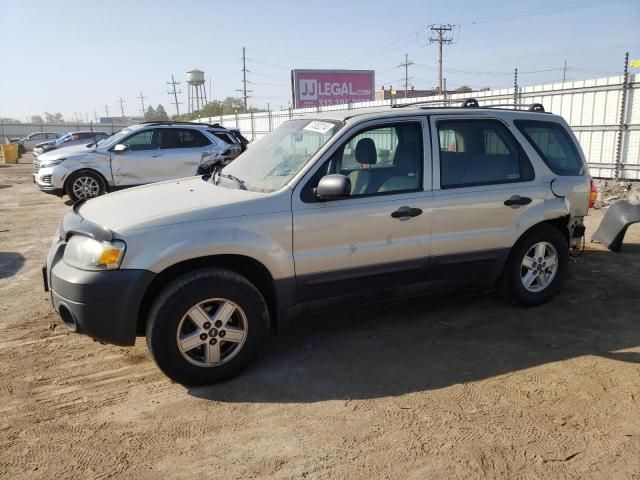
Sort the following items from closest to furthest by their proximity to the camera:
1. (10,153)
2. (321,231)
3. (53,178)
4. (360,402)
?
(360,402)
(321,231)
(53,178)
(10,153)

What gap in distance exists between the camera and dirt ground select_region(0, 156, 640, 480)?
283 cm

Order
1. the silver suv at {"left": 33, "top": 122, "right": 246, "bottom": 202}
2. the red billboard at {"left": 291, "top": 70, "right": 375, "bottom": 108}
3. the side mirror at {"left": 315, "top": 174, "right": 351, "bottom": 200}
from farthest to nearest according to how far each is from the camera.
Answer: the red billboard at {"left": 291, "top": 70, "right": 375, "bottom": 108}, the silver suv at {"left": 33, "top": 122, "right": 246, "bottom": 202}, the side mirror at {"left": 315, "top": 174, "right": 351, "bottom": 200}

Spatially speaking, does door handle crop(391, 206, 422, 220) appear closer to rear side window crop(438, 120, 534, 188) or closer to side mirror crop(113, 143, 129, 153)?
rear side window crop(438, 120, 534, 188)

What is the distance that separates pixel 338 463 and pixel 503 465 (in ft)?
2.89

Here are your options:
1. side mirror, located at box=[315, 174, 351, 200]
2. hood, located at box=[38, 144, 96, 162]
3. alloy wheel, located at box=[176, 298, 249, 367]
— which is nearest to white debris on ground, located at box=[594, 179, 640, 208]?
side mirror, located at box=[315, 174, 351, 200]

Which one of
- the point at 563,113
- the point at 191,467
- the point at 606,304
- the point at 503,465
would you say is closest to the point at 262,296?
the point at 191,467

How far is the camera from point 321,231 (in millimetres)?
3809

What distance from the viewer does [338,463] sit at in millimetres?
2814

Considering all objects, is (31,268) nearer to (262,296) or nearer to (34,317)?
(34,317)

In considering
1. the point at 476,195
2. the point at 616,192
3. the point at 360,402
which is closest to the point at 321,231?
the point at 360,402

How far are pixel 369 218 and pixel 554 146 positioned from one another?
2.31 metres

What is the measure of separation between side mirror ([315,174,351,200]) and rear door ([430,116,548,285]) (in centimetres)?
94

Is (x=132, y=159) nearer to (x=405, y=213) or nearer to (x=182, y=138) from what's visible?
(x=182, y=138)

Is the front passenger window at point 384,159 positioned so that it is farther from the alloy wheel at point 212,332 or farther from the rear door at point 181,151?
the rear door at point 181,151
